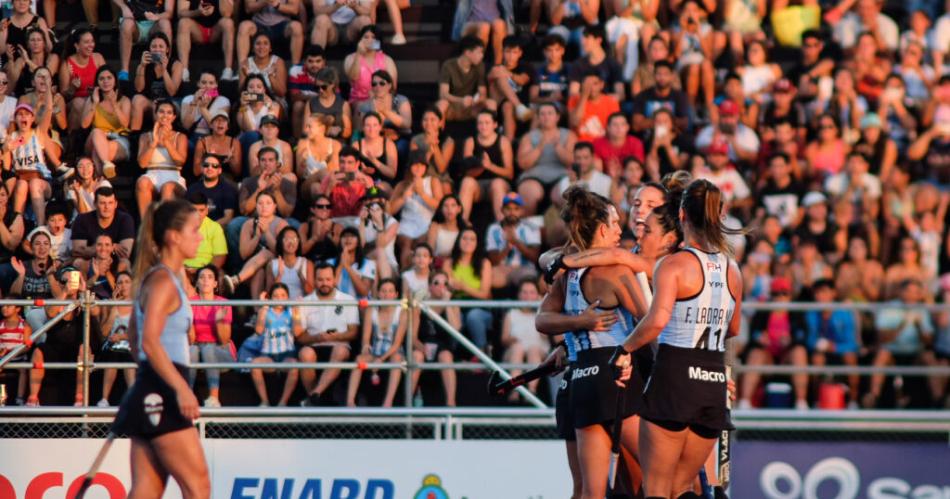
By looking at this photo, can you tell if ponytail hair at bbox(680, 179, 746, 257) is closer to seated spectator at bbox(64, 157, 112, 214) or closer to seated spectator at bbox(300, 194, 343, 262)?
seated spectator at bbox(300, 194, 343, 262)

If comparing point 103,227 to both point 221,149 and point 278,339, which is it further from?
point 278,339

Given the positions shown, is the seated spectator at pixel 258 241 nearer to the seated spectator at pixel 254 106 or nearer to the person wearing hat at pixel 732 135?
the seated spectator at pixel 254 106

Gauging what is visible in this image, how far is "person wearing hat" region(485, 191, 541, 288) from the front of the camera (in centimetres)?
1261

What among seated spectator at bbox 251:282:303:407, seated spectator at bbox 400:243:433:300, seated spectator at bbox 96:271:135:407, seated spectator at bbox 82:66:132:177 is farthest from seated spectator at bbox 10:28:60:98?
seated spectator at bbox 400:243:433:300

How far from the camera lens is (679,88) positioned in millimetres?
13852

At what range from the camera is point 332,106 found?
1385cm

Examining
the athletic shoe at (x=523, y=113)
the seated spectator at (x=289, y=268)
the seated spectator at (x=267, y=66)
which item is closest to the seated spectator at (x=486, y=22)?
the athletic shoe at (x=523, y=113)

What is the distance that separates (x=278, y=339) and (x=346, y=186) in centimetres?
190

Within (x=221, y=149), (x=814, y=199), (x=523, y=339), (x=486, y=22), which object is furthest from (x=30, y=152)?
(x=814, y=199)

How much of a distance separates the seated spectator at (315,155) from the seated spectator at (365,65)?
0.61 m

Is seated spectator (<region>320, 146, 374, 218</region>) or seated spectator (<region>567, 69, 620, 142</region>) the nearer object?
seated spectator (<region>320, 146, 374, 218</region>)

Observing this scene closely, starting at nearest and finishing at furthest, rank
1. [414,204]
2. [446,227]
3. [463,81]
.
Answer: [446,227]
[414,204]
[463,81]

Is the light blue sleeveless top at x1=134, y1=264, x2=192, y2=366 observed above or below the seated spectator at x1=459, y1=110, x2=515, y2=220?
below

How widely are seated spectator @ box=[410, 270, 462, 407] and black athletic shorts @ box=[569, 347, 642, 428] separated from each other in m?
4.64
